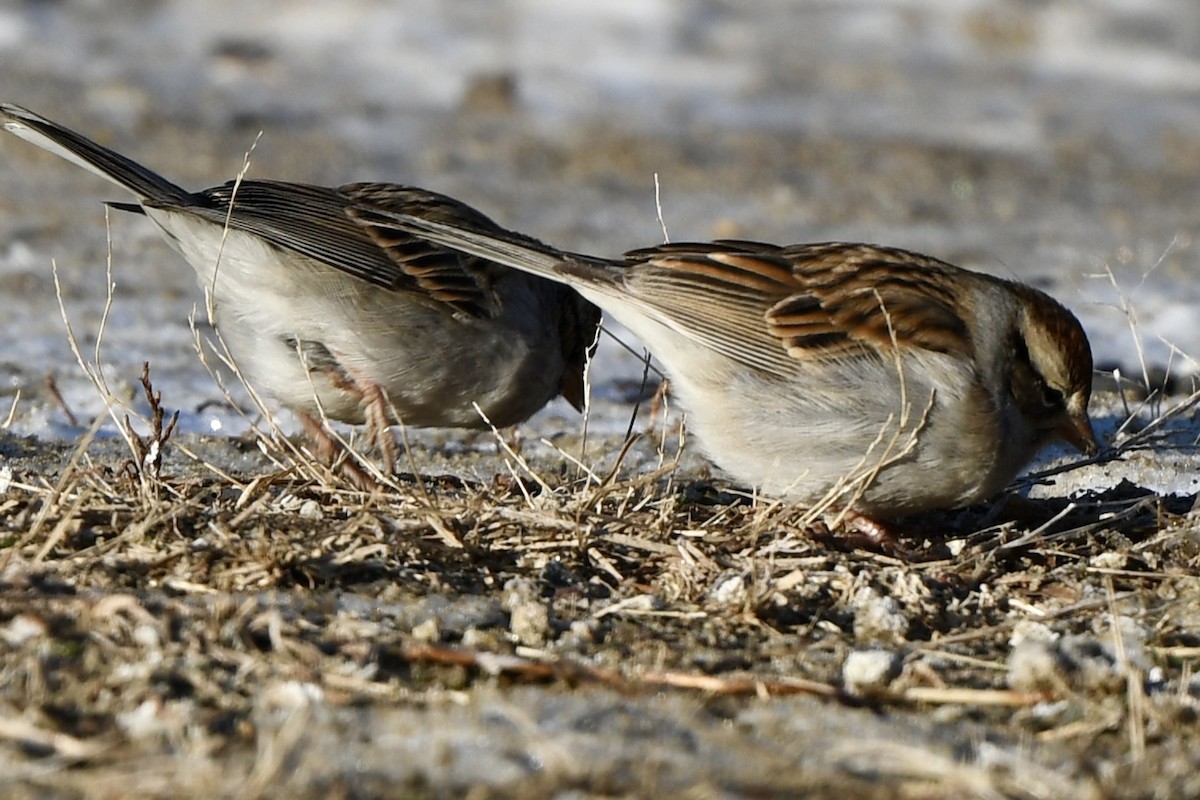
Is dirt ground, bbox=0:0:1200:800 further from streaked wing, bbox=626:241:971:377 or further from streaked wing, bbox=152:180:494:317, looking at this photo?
streaked wing, bbox=152:180:494:317

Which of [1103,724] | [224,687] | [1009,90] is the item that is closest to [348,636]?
[224,687]

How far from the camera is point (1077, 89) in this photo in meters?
15.5

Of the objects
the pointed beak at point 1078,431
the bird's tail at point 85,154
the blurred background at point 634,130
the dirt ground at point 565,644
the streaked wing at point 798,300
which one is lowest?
the dirt ground at point 565,644

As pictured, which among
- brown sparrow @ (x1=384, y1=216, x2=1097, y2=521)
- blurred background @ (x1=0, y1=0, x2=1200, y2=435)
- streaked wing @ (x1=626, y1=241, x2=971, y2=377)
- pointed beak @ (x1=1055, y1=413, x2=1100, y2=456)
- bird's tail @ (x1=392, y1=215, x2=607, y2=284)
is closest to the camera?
brown sparrow @ (x1=384, y1=216, x2=1097, y2=521)

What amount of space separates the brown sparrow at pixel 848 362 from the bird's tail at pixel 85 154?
95 centimetres

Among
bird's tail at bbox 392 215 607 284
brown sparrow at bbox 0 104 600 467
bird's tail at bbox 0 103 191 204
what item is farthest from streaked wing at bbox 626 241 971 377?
bird's tail at bbox 0 103 191 204

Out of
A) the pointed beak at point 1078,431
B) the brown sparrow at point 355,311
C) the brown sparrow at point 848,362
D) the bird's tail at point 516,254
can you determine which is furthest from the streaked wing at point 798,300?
the brown sparrow at point 355,311

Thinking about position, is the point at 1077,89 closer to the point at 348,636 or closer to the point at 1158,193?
the point at 1158,193

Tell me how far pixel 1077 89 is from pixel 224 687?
44.9 ft

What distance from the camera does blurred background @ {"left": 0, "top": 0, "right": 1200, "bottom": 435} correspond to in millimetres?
8789

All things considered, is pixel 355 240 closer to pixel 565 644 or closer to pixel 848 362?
pixel 848 362

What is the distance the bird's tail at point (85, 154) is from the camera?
514cm

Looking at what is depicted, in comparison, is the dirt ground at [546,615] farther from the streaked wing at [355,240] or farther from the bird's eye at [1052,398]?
the streaked wing at [355,240]

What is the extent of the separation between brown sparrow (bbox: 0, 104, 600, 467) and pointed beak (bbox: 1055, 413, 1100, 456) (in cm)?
194
